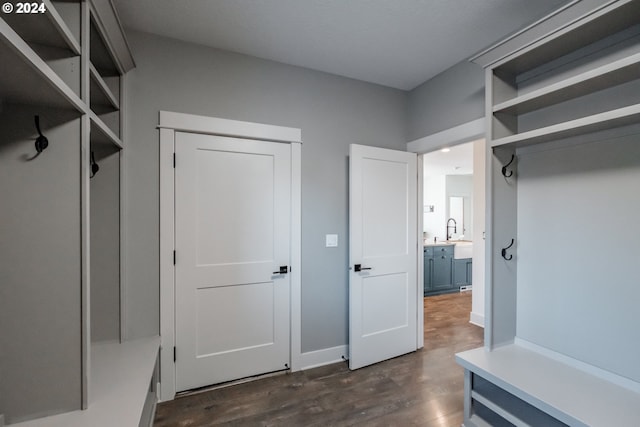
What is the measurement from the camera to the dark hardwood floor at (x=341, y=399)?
1934 mm

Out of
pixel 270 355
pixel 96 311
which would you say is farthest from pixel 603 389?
pixel 96 311

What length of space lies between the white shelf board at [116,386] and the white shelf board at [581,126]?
8.09 feet

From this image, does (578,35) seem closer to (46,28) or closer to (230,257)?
(46,28)

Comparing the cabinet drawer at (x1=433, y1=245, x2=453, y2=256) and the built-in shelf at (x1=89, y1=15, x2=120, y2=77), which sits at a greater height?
the built-in shelf at (x1=89, y1=15, x2=120, y2=77)

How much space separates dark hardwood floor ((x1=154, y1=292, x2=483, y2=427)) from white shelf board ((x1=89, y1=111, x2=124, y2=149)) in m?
1.88

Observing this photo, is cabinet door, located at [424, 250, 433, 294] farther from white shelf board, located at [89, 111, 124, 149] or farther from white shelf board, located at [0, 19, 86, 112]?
white shelf board, located at [0, 19, 86, 112]

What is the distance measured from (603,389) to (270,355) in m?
2.15

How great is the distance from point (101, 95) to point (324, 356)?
268 cm

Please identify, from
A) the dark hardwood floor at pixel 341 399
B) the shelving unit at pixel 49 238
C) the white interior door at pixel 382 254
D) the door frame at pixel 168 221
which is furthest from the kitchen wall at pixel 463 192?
the shelving unit at pixel 49 238

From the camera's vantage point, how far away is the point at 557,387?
146 centimetres

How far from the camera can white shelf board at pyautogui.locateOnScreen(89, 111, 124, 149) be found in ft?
4.90

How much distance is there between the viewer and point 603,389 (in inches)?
57.0

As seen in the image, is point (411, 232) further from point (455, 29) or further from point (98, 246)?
point (98, 246)

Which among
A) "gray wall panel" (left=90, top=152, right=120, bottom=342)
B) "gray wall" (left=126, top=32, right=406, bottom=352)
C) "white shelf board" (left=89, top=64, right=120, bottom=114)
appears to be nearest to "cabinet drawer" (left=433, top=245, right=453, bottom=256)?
"gray wall" (left=126, top=32, right=406, bottom=352)
